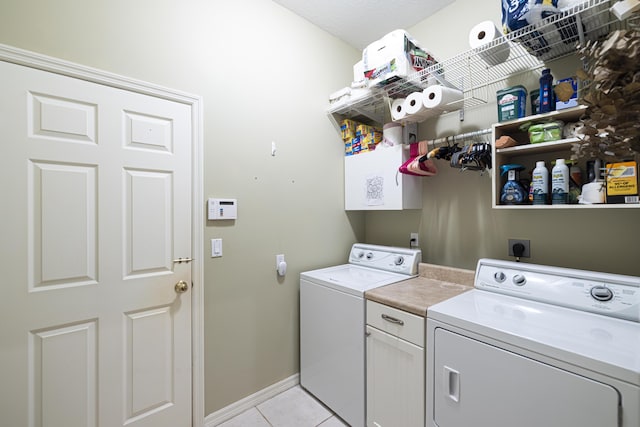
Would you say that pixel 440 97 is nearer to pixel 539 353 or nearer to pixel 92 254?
pixel 539 353

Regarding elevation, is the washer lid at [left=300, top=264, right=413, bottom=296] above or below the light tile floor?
above

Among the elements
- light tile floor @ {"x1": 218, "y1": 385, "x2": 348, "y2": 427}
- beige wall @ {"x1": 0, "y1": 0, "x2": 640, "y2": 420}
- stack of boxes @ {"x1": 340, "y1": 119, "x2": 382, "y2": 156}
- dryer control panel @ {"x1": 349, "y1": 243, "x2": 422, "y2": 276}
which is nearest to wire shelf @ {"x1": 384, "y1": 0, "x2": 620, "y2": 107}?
beige wall @ {"x1": 0, "y1": 0, "x2": 640, "y2": 420}

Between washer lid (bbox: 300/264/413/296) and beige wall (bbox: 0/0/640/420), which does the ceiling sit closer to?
beige wall (bbox: 0/0/640/420)

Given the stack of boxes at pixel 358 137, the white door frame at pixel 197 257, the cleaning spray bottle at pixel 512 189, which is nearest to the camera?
the cleaning spray bottle at pixel 512 189

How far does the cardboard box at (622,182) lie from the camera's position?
116cm

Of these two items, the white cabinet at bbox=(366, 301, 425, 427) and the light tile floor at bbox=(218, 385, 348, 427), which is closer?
the white cabinet at bbox=(366, 301, 425, 427)

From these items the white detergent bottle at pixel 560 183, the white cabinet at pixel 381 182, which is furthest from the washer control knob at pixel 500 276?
the white cabinet at pixel 381 182

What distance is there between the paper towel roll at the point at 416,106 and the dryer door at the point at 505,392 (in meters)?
1.30

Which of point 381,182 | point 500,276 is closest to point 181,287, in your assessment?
point 381,182

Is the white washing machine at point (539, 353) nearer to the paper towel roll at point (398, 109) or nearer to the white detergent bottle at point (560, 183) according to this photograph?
the white detergent bottle at point (560, 183)

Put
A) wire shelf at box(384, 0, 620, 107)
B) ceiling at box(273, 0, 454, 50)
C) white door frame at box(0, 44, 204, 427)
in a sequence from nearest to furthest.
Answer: wire shelf at box(384, 0, 620, 107), white door frame at box(0, 44, 204, 427), ceiling at box(273, 0, 454, 50)

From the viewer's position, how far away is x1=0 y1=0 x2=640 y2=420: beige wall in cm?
140

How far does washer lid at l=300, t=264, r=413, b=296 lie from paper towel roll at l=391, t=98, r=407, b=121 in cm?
110

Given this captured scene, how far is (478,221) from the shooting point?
6.29 ft
